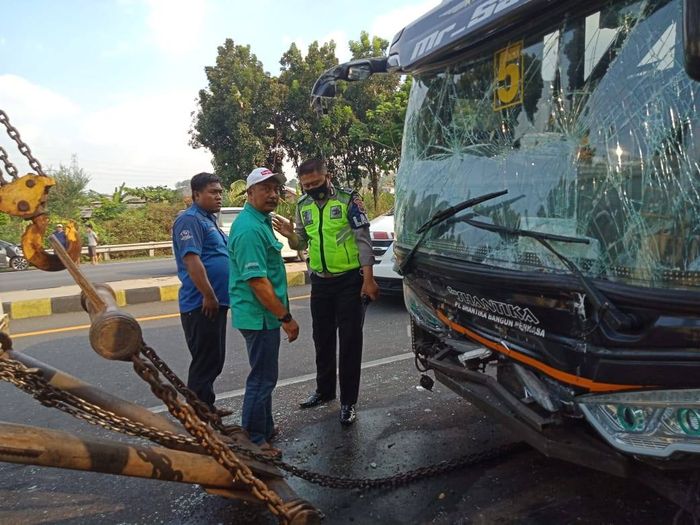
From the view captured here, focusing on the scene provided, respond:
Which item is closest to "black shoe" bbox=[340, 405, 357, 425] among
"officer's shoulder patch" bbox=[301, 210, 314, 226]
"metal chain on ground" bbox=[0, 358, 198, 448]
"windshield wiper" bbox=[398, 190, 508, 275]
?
"windshield wiper" bbox=[398, 190, 508, 275]

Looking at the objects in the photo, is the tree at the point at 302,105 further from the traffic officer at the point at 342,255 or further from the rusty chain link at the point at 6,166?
the rusty chain link at the point at 6,166

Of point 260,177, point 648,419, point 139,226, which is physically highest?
point 260,177

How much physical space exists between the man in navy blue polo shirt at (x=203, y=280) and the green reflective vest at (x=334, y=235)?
1.98 feet

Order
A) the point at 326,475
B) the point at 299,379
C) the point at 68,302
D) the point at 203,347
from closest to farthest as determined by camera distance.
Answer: the point at 326,475 → the point at 203,347 → the point at 299,379 → the point at 68,302

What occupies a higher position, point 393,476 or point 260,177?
point 260,177

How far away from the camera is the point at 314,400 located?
3.94 meters

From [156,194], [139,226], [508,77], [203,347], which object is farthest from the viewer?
[156,194]

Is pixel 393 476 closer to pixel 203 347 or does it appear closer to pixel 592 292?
pixel 203 347

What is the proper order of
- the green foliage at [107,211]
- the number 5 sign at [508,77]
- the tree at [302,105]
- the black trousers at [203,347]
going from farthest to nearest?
the green foliage at [107,211] < the tree at [302,105] < the black trousers at [203,347] < the number 5 sign at [508,77]

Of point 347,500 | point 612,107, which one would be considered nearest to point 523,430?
point 347,500

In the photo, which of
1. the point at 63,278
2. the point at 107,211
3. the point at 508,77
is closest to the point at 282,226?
the point at 508,77

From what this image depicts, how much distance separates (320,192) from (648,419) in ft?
7.75

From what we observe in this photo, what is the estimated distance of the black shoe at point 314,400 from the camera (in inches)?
154

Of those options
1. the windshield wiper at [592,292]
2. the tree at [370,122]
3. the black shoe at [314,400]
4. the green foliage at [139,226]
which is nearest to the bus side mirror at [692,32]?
the windshield wiper at [592,292]
